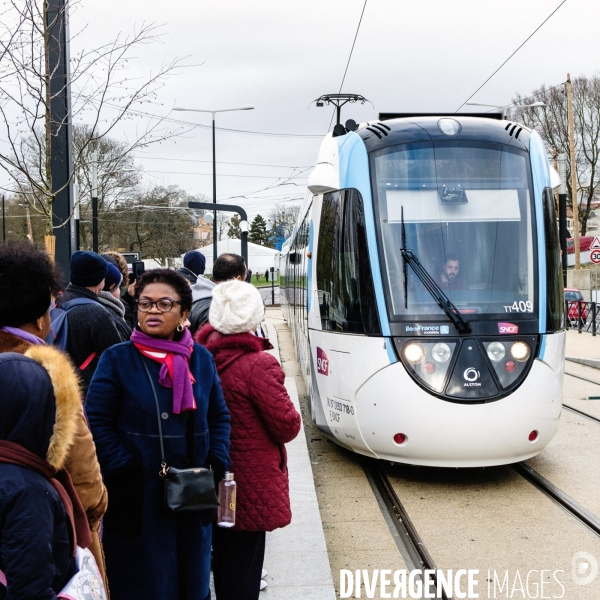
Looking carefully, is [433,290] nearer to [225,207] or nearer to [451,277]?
[451,277]

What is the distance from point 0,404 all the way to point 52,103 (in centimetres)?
559

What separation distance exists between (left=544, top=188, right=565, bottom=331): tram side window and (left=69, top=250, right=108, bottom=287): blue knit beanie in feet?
12.4

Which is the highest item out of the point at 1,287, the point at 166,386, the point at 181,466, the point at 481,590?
the point at 1,287

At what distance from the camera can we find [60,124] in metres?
6.73

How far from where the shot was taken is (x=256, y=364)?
3.53m

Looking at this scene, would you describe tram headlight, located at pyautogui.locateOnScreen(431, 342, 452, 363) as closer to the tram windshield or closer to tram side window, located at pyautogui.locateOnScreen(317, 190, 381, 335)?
the tram windshield

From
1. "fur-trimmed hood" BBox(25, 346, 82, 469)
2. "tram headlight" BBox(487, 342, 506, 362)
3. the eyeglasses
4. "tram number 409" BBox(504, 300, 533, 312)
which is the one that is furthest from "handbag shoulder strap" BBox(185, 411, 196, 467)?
"tram number 409" BBox(504, 300, 533, 312)

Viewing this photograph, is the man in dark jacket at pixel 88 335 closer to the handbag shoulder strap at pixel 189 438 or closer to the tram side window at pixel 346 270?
the handbag shoulder strap at pixel 189 438

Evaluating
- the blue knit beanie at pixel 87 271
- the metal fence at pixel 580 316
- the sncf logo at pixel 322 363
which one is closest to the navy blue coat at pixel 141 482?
the blue knit beanie at pixel 87 271

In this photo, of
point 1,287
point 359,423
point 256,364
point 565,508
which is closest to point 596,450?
point 565,508

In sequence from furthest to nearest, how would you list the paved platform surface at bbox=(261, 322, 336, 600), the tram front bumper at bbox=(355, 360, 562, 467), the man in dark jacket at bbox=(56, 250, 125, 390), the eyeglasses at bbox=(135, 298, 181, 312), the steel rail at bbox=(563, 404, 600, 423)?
the steel rail at bbox=(563, 404, 600, 423) < the tram front bumper at bbox=(355, 360, 562, 467) < the man in dark jacket at bbox=(56, 250, 125, 390) < the paved platform surface at bbox=(261, 322, 336, 600) < the eyeglasses at bbox=(135, 298, 181, 312)

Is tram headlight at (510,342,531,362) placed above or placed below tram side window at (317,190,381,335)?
below

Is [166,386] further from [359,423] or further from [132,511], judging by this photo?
[359,423]

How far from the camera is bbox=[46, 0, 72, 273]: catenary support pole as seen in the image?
21.6 ft
